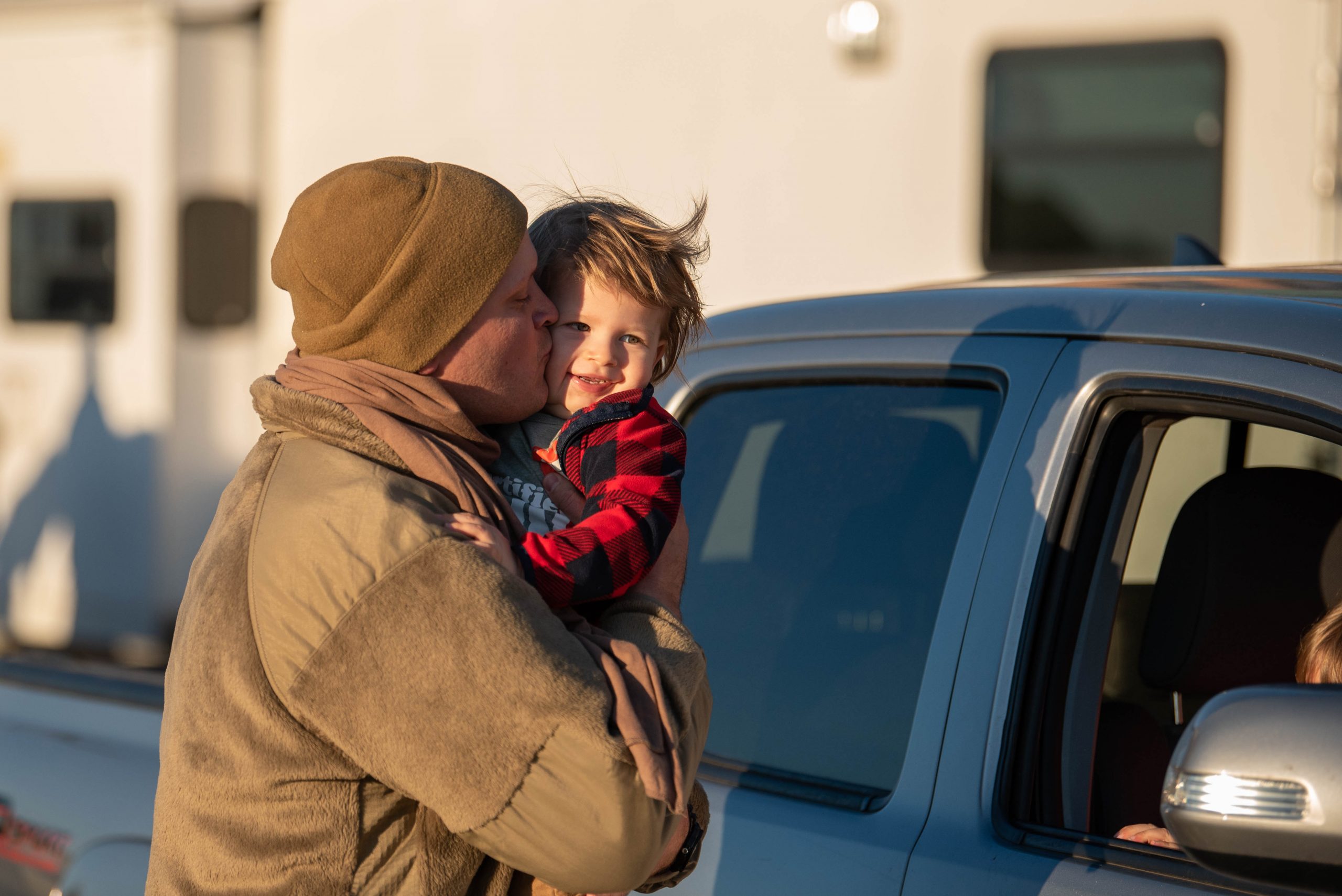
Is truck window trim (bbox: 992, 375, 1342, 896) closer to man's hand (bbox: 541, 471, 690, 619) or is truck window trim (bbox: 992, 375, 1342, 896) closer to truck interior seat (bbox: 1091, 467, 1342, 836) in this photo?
truck interior seat (bbox: 1091, 467, 1342, 836)

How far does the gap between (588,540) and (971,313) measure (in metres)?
0.85

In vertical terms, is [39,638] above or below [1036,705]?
below

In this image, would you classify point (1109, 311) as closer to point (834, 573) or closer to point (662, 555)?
point (834, 573)

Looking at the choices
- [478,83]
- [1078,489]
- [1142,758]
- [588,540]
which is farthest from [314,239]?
[478,83]

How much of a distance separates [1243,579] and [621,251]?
1113 mm

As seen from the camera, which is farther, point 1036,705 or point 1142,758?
point 1142,758

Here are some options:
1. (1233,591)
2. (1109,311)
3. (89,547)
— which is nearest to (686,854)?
(1109,311)

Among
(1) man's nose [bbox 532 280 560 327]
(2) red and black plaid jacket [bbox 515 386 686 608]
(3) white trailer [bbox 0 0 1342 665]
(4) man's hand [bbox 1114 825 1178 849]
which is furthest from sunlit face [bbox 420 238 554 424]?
(3) white trailer [bbox 0 0 1342 665]

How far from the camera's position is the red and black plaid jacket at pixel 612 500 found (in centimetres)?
146

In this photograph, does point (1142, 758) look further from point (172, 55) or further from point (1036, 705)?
point (172, 55)

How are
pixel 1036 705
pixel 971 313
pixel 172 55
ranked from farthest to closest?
pixel 172 55
pixel 971 313
pixel 1036 705

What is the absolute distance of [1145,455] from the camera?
1939 mm

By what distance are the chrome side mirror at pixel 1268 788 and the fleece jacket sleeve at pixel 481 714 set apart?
535 millimetres

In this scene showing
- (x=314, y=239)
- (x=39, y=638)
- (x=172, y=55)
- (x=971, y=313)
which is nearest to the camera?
(x=314, y=239)
